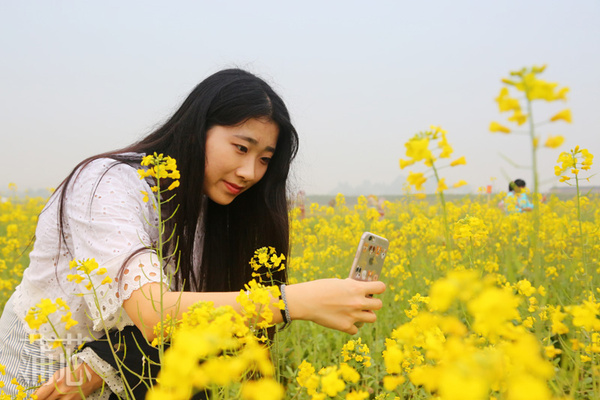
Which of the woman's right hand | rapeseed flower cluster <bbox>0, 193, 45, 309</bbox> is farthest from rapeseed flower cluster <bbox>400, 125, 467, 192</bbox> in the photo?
rapeseed flower cluster <bbox>0, 193, 45, 309</bbox>

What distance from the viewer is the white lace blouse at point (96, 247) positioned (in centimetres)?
160

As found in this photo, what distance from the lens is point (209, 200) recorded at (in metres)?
2.48

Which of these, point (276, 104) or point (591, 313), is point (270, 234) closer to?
point (276, 104)

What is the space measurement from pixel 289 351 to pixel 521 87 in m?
2.63

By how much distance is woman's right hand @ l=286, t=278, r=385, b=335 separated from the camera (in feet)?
4.82

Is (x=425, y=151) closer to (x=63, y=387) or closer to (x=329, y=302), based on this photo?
(x=329, y=302)

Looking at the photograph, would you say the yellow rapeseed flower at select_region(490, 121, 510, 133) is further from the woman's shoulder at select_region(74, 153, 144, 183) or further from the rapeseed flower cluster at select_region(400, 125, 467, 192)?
the woman's shoulder at select_region(74, 153, 144, 183)

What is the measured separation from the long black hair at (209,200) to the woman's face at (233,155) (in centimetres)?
3

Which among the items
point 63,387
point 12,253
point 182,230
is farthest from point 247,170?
point 12,253

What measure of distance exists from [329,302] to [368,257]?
32 centimetres

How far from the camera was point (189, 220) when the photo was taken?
217 cm

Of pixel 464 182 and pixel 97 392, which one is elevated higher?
pixel 464 182

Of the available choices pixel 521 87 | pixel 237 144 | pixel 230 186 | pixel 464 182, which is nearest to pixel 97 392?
pixel 230 186

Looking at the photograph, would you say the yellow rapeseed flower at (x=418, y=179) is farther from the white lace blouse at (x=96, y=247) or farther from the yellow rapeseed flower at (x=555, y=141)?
the white lace blouse at (x=96, y=247)
